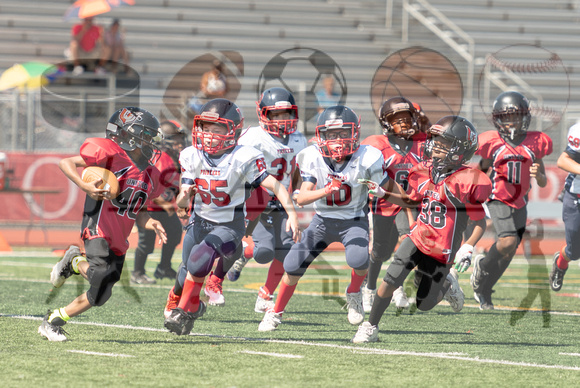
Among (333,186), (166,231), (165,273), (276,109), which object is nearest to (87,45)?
(166,231)

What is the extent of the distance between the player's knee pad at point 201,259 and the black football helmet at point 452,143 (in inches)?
63.6

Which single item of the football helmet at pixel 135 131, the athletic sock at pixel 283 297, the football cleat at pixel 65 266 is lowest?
the athletic sock at pixel 283 297

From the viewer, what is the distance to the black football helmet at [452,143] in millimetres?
6055

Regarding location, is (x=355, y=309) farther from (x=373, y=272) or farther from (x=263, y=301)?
(x=373, y=272)

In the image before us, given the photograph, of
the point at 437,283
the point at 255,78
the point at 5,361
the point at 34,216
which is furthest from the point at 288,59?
the point at 5,361

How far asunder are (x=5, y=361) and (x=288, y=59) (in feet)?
46.0

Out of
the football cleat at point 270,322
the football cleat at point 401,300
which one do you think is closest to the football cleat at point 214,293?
the football cleat at point 270,322

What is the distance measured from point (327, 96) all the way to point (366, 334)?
972 cm

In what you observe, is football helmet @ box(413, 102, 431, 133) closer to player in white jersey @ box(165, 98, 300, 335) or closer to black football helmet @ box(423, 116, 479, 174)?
black football helmet @ box(423, 116, 479, 174)

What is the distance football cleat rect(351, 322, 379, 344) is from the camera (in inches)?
229

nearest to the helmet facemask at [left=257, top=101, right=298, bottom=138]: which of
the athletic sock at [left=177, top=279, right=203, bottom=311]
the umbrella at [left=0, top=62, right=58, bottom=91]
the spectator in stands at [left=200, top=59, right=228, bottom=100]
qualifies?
the athletic sock at [left=177, top=279, right=203, bottom=311]

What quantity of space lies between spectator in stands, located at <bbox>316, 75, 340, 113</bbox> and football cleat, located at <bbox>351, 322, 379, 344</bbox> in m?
9.14

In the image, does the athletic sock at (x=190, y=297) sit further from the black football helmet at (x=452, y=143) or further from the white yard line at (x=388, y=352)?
the black football helmet at (x=452, y=143)

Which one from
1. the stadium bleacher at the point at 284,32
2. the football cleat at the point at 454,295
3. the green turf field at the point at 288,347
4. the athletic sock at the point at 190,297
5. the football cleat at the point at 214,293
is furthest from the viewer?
the stadium bleacher at the point at 284,32
